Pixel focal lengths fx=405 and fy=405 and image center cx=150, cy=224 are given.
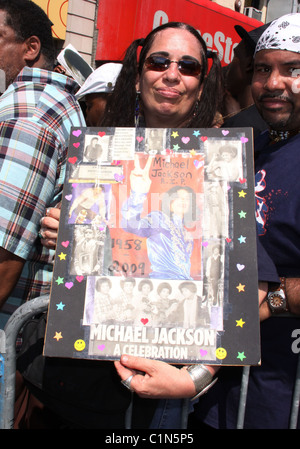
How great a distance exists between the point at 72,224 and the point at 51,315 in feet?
0.98

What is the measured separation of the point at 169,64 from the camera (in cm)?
181

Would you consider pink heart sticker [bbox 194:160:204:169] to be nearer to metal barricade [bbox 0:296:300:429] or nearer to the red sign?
metal barricade [bbox 0:296:300:429]

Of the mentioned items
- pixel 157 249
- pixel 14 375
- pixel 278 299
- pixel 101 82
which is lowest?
pixel 14 375

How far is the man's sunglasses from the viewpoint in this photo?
5.93ft

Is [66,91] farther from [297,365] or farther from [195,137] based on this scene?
[297,365]

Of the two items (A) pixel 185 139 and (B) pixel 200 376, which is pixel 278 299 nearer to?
(B) pixel 200 376

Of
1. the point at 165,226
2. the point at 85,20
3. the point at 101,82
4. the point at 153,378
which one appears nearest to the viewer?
the point at 153,378

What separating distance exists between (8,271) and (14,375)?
1.28 feet

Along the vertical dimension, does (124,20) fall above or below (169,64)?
above

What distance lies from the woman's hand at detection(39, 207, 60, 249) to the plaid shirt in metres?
0.10

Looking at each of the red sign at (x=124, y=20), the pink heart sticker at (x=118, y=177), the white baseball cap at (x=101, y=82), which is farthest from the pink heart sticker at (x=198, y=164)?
the red sign at (x=124, y=20)

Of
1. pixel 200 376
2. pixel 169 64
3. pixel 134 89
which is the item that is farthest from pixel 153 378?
pixel 134 89

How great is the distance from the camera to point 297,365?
4.78ft

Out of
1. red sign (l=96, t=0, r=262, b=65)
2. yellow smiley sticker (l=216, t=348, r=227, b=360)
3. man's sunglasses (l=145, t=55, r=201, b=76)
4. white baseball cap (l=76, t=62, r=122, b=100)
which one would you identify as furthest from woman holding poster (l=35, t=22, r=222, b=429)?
red sign (l=96, t=0, r=262, b=65)
